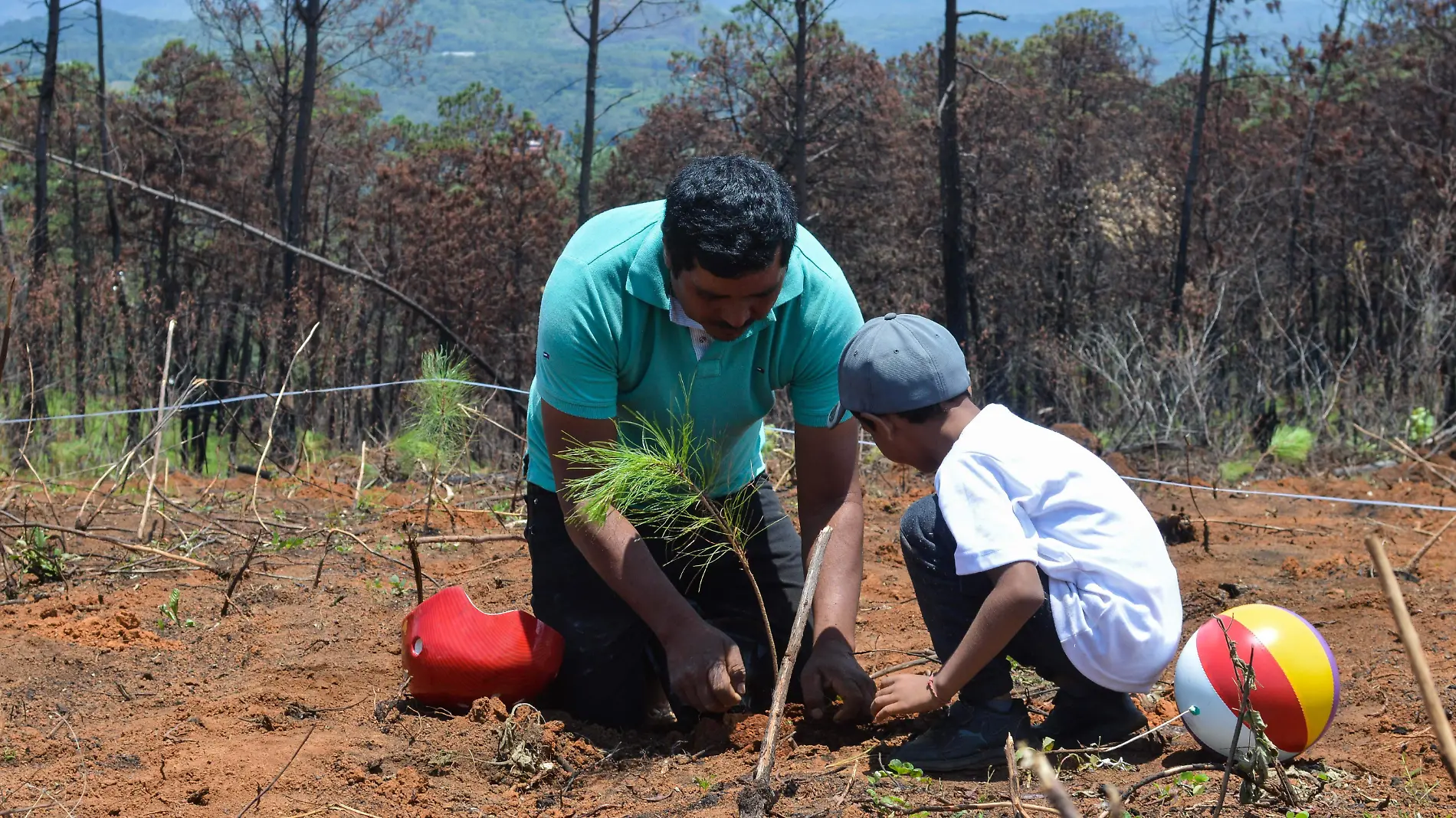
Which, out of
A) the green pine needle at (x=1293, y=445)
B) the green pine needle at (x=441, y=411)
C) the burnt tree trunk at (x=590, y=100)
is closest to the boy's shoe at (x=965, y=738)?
the green pine needle at (x=441, y=411)

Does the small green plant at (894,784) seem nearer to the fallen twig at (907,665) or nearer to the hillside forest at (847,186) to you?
the fallen twig at (907,665)

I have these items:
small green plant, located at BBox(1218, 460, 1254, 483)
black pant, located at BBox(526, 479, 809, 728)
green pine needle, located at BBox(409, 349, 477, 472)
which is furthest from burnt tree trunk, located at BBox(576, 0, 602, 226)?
black pant, located at BBox(526, 479, 809, 728)

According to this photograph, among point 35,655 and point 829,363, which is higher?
point 829,363

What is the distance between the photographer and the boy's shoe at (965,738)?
2564mm

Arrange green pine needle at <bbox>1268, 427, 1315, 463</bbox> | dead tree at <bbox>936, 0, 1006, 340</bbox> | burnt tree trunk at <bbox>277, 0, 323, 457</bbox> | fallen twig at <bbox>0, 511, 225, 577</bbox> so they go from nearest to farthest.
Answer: fallen twig at <bbox>0, 511, 225, 577</bbox> → green pine needle at <bbox>1268, 427, 1315, 463</bbox> → dead tree at <bbox>936, 0, 1006, 340</bbox> → burnt tree trunk at <bbox>277, 0, 323, 457</bbox>

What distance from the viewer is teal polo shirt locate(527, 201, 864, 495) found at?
9.31 feet

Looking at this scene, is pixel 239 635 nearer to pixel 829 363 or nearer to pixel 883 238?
pixel 829 363

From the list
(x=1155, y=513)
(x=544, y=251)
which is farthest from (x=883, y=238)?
(x=1155, y=513)

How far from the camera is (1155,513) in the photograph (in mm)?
6617

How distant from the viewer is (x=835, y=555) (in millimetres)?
3020

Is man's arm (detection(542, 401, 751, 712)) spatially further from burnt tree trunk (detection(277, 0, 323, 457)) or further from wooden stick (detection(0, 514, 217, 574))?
burnt tree trunk (detection(277, 0, 323, 457))

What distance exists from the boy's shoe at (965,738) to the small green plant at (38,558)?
3.33 meters

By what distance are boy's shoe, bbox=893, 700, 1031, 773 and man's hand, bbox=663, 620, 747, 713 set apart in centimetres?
39

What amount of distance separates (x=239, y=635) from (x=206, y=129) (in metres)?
21.8
